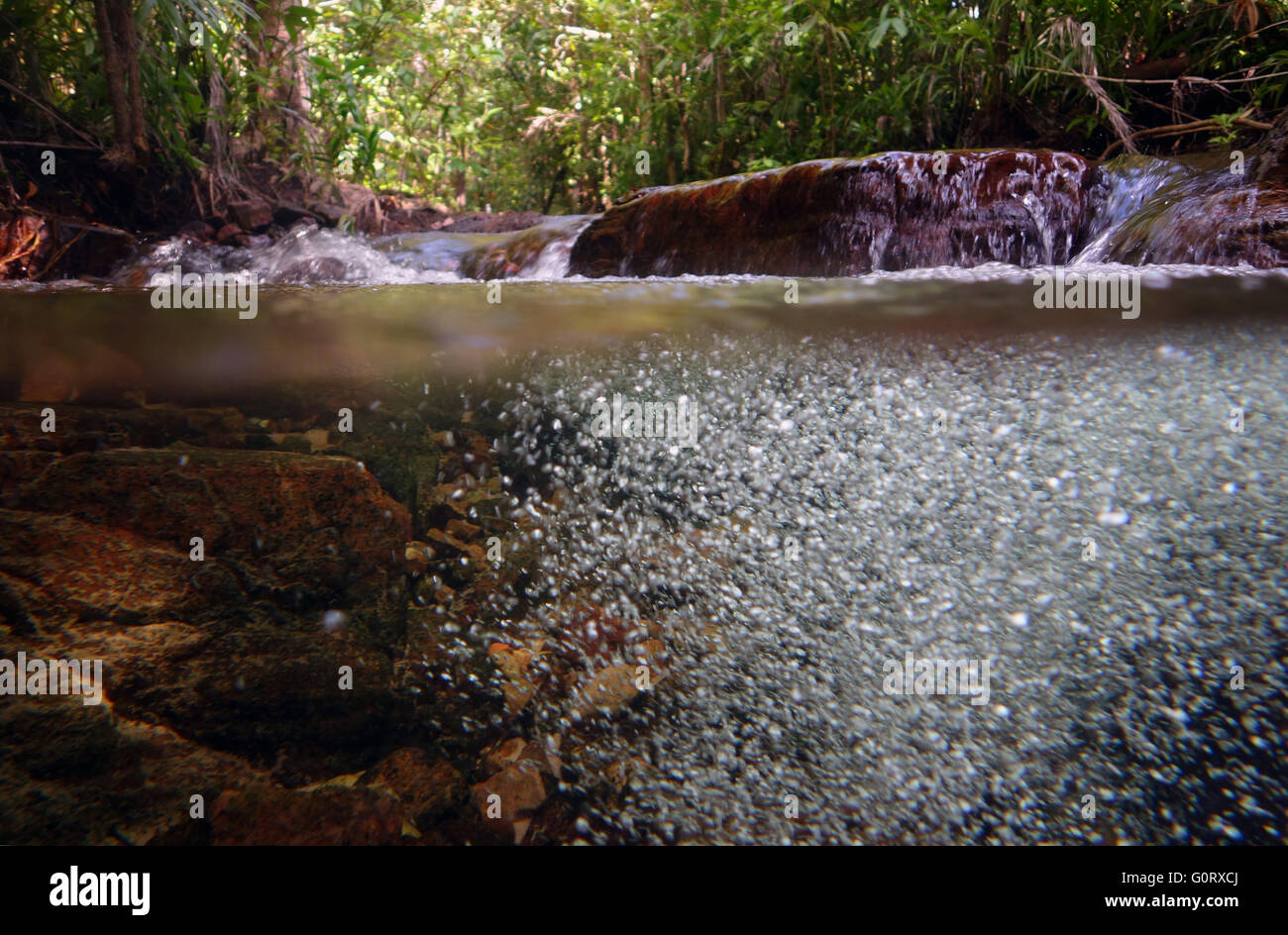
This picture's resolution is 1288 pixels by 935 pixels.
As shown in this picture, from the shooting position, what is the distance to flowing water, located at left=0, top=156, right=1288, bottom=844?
1007 millimetres

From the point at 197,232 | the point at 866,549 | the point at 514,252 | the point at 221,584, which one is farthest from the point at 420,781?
the point at 197,232

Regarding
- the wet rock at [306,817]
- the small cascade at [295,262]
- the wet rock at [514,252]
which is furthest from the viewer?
the wet rock at [514,252]

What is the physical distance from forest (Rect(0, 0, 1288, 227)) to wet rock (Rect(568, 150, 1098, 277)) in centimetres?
114

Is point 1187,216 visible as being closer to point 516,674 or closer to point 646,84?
point 516,674

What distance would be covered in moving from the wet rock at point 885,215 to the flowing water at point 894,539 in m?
1.37

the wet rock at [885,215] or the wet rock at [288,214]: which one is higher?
the wet rock at [288,214]

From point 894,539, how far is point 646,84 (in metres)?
7.48

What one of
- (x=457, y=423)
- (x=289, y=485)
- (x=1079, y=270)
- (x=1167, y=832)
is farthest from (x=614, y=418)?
(x=1079, y=270)

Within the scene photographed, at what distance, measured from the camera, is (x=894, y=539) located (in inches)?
57.5

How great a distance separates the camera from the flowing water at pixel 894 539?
1.01 meters

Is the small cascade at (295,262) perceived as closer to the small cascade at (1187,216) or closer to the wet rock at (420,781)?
the small cascade at (1187,216)

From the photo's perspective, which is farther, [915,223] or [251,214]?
[251,214]

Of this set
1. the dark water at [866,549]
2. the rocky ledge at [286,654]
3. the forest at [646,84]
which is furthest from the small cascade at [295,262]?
the rocky ledge at [286,654]

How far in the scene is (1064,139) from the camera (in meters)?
5.30
